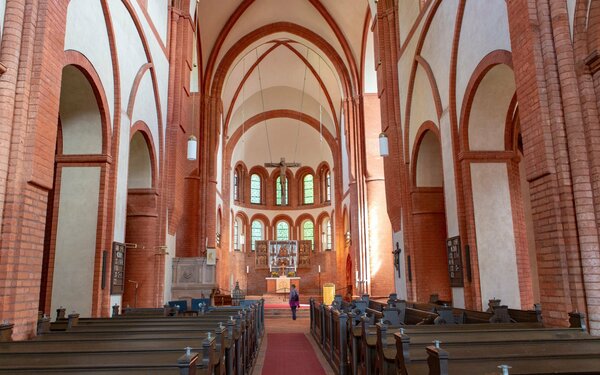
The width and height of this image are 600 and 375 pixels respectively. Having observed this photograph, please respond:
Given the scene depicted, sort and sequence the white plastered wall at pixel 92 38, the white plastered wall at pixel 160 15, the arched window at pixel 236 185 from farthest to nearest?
the arched window at pixel 236 185 < the white plastered wall at pixel 160 15 < the white plastered wall at pixel 92 38

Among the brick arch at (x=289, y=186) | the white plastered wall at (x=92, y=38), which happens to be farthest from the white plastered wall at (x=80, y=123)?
the brick arch at (x=289, y=186)

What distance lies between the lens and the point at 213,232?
72.2 ft

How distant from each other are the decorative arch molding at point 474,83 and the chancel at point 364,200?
0.14 ft

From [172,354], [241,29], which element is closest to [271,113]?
[241,29]

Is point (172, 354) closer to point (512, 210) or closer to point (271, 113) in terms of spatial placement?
point (512, 210)

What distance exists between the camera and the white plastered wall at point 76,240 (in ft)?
27.2

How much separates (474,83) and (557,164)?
3504 mm

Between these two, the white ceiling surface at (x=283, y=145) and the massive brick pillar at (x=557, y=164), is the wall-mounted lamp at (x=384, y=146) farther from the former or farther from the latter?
the white ceiling surface at (x=283, y=145)

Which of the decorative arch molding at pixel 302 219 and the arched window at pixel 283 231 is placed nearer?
the decorative arch molding at pixel 302 219

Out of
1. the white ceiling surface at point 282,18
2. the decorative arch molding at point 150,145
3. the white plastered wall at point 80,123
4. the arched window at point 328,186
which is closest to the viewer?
the white plastered wall at point 80,123

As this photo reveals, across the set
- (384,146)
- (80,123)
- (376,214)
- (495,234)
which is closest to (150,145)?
(80,123)

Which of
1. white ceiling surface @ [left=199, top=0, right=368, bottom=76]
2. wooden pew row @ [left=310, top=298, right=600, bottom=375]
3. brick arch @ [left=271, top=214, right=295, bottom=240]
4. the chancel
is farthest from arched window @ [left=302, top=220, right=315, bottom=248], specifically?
wooden pew row @ [left=310, top=298, right=600, bottom=375]

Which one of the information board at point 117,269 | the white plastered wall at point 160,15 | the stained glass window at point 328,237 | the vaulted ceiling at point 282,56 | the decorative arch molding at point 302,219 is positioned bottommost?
the information board at point 117,269

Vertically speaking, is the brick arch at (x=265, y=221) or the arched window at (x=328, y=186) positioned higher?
the arched window at (x=328, y=186)
